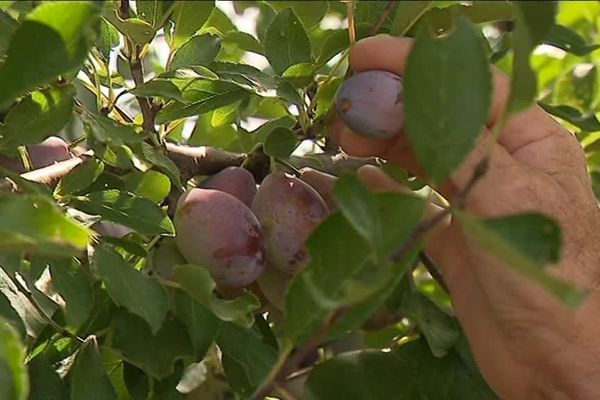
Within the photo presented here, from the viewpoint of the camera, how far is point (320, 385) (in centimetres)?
71

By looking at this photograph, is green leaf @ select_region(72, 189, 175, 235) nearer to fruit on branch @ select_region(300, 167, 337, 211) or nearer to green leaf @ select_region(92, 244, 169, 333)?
green leaf @ select_region(92, 244, 169, 333)

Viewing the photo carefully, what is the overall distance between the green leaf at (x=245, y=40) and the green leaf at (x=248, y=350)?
279mm

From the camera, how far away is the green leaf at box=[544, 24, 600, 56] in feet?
2.71

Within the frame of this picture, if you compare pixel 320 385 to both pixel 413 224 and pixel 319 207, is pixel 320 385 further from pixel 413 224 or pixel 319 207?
pixel 413 224

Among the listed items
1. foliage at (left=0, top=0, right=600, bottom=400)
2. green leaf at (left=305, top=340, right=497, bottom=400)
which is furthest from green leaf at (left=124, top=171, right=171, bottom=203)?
green leaf at (left=305, top=340, right=497, bottom=400)

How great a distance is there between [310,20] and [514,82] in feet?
1.41

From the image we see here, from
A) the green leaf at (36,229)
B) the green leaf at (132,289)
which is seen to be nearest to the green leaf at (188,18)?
the green leaf at (132,289)

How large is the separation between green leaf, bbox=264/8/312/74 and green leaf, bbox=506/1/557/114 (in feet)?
1.13

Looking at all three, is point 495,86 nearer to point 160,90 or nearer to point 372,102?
point 372,102

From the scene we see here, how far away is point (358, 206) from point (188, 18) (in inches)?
13.9

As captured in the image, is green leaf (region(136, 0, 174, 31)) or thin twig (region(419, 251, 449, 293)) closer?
green leaf (region(136, 0, 174, 31))

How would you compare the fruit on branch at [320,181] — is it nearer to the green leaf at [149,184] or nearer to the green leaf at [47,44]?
the green leaf at [149,184]

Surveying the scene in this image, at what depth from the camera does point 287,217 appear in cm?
77

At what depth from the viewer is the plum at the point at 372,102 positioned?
70 cm
